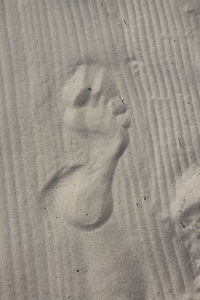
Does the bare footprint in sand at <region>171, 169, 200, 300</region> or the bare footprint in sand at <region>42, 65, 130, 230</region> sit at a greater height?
the bare footprint in sand at <region>42, 65, 130, 230</region>

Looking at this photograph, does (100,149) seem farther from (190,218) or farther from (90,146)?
(190,218)

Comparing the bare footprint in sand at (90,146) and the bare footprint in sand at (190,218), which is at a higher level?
the bare footprint in sand at (90,146)

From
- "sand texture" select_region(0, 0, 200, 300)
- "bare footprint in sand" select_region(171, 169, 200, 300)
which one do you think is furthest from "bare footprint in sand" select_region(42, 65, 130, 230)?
"bare footprint in sand" select_region(171, 169, 200, 300)

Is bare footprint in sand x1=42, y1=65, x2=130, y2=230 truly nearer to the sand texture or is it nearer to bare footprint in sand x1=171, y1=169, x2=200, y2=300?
the sand texture

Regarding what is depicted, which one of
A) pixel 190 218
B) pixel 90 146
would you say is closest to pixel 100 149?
pixel 90 146

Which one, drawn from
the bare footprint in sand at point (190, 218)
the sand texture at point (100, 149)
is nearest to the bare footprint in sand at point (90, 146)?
the sand texture at point (100, 149)

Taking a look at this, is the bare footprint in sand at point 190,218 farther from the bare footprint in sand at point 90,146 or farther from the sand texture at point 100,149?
the bare footprint in sand at point 90,146
